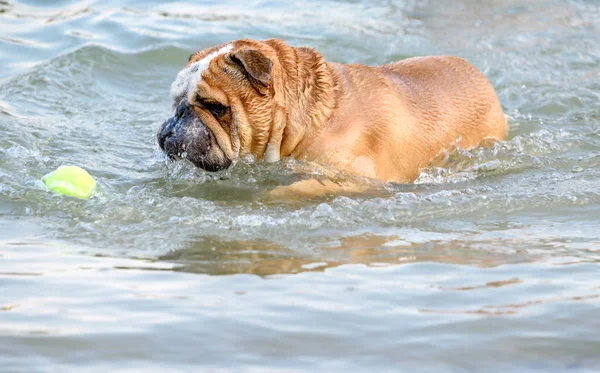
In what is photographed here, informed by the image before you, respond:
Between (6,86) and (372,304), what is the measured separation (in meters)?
6.08

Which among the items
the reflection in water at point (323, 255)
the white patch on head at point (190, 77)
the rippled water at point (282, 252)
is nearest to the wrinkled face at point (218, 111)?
the white patch on head at point (190, 77)

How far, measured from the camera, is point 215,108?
5.73m

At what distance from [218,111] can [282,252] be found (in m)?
1.33

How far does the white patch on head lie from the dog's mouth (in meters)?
0.08

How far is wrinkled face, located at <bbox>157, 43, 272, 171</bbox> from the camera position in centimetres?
564

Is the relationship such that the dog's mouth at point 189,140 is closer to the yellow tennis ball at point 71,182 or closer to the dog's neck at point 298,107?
the dog's neck at point 298,107

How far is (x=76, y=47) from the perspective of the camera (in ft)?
34.0

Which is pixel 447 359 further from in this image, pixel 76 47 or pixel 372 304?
pixel 76 47

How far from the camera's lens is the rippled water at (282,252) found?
354cm

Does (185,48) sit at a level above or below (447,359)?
Result: below

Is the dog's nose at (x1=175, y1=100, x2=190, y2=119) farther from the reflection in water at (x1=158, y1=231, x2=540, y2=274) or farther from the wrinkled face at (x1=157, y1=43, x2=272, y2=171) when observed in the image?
the reflection in water at (x1=158, y1=231, x2=540, y2=274)

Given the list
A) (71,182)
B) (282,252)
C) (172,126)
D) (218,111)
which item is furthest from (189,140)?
(282,252)

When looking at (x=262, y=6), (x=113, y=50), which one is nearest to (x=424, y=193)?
(x=113, y=50)

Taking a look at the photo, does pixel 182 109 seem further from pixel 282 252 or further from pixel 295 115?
pixel 282 252
